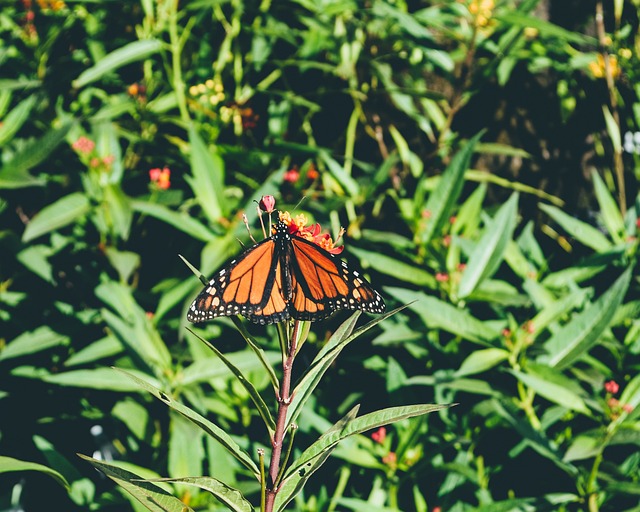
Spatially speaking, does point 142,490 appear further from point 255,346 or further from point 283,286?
point 283,286

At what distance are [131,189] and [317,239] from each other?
1.42 meters

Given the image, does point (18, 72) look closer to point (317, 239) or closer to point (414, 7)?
point (414, 7)

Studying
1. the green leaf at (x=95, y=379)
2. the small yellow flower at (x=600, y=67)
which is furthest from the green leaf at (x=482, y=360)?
the small yellow flower at (x=600, y=67)

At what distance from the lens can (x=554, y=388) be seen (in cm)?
158

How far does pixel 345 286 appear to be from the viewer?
1.16 metres

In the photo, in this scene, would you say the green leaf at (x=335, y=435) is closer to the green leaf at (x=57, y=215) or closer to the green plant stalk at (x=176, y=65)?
the green leaf at (x=57, y=215)

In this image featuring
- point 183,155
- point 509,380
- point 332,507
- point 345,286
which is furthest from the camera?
point 183,155

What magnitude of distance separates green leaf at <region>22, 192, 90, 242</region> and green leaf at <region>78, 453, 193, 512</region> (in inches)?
44.6

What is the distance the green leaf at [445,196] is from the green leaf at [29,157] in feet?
3.83

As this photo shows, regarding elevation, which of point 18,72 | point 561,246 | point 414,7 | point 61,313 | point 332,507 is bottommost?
point 332,507

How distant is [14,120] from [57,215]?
0.47 meters

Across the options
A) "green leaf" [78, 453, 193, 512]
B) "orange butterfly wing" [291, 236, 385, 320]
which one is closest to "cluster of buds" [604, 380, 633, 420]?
"orange butterfly wing" [291, 236, 385, 320]

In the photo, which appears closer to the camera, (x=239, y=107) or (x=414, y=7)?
(x=239, y=107)

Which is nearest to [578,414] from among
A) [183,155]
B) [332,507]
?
[332,507]
